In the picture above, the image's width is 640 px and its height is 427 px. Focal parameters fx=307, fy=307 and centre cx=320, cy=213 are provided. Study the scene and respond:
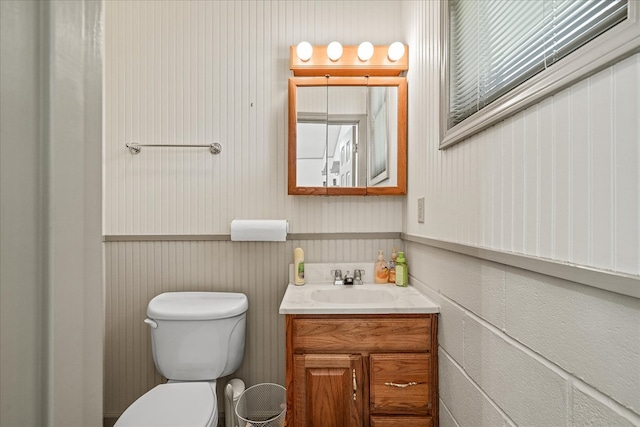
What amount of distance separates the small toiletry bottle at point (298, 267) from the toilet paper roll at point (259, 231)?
0.11m

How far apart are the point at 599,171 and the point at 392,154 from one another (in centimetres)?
116

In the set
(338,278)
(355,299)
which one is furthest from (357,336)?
(338,278)

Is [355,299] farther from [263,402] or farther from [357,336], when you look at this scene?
[263,402]

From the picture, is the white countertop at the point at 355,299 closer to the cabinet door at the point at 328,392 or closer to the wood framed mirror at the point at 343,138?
the cabinet door at the point at 328,392

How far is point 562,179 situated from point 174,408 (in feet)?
4.68

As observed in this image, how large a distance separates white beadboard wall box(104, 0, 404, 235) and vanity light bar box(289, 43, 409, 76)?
11 cm

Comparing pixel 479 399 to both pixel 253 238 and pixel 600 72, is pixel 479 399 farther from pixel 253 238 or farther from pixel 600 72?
pixel 253 238

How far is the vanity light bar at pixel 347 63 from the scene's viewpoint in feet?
5.46

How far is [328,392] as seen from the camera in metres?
1.21

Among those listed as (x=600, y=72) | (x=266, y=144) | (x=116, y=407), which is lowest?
(x=116, y=407)

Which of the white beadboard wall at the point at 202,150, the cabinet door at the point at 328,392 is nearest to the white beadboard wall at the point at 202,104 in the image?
the white beadboard wall at the point at 202,150

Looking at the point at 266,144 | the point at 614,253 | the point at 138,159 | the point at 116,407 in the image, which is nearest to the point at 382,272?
the point at 266,144

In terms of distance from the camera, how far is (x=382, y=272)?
170cm

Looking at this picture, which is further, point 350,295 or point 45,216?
point 350,295
